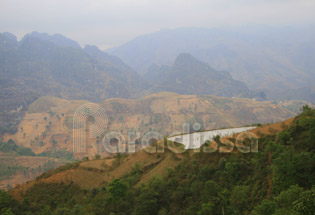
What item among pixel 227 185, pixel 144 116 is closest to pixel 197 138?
Result: pixel 227 185

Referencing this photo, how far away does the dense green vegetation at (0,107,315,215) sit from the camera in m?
16.0

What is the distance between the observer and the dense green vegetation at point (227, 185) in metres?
16.0

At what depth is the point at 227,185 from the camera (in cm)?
1939

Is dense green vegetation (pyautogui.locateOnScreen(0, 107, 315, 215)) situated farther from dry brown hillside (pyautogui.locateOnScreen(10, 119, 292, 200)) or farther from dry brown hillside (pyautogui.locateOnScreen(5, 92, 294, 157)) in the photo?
dry brown hillside (pyautogui.locateOnScreen(5, 92, 294, 157))

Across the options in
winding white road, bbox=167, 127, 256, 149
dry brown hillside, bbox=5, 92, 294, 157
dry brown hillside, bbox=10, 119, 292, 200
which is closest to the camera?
dry brown hillside, bbox=10, 119, 292, 200

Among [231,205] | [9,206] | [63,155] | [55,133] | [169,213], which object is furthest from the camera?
[55,133]

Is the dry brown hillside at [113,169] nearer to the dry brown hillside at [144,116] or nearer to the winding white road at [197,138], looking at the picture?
the winding white road at [197,138]

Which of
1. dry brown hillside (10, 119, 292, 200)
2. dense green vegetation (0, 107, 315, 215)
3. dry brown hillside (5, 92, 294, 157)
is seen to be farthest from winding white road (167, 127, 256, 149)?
dry brown hillside (5, 92, 294, 157)

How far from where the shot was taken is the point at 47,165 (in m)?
70.2

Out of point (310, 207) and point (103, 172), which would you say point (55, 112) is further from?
point (310, 207)

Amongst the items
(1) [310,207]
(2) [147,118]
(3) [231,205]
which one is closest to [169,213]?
(3) [231,205]

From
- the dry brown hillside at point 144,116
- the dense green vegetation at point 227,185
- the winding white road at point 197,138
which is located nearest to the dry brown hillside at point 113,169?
the winding white road at point 197,138

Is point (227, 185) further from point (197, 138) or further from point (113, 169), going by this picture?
point (113, 169)

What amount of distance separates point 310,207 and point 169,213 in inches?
442
